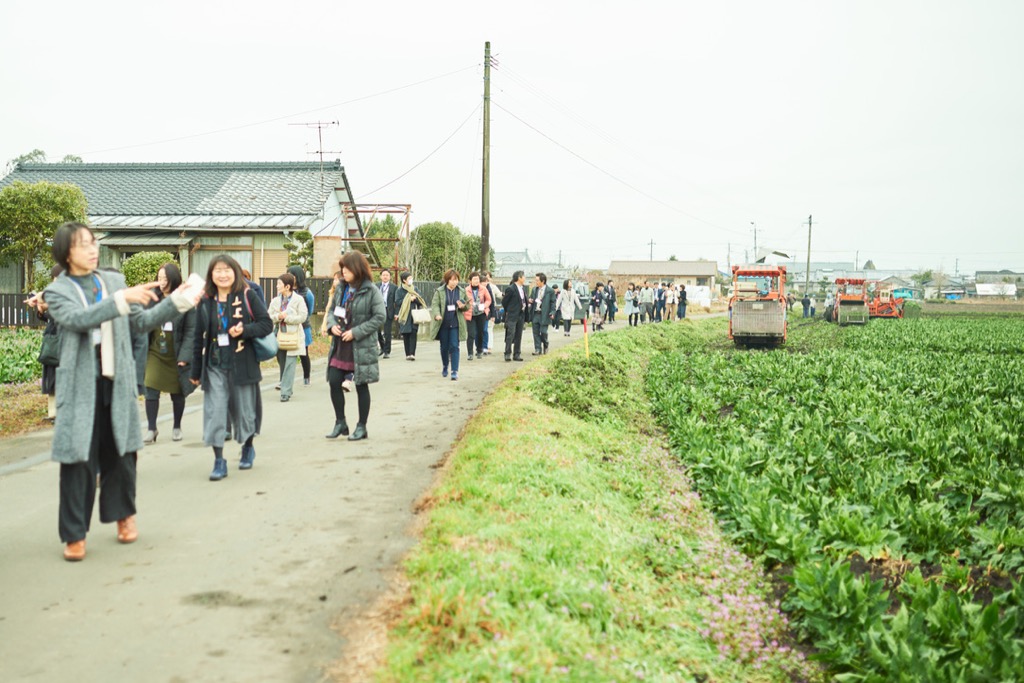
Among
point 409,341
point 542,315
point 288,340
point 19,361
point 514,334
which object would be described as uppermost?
point 542,315

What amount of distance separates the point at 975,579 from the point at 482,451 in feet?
13.7

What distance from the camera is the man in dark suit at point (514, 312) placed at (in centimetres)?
1888

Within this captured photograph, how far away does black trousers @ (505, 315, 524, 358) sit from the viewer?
753 inches

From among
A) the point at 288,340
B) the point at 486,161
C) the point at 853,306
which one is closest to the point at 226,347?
the point at 288,340

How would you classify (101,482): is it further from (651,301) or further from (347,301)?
(651,301)

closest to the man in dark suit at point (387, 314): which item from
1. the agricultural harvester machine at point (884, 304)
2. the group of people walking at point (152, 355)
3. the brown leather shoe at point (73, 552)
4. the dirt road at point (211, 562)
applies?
the group of people walking at point (152, 355)

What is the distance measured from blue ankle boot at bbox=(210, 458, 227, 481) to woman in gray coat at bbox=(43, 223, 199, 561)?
1.81 meters

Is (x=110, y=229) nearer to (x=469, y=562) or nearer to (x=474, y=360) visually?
(x=474, y=360)

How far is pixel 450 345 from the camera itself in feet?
50.3

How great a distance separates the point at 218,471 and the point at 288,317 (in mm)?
4867

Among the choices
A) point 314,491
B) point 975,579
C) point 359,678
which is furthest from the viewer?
point 314,491

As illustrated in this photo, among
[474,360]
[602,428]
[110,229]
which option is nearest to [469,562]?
[602,428]

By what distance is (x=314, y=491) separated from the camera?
23.9ft

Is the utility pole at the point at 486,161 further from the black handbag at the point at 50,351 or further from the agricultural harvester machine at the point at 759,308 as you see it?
the black handbag at the point at 50,351
